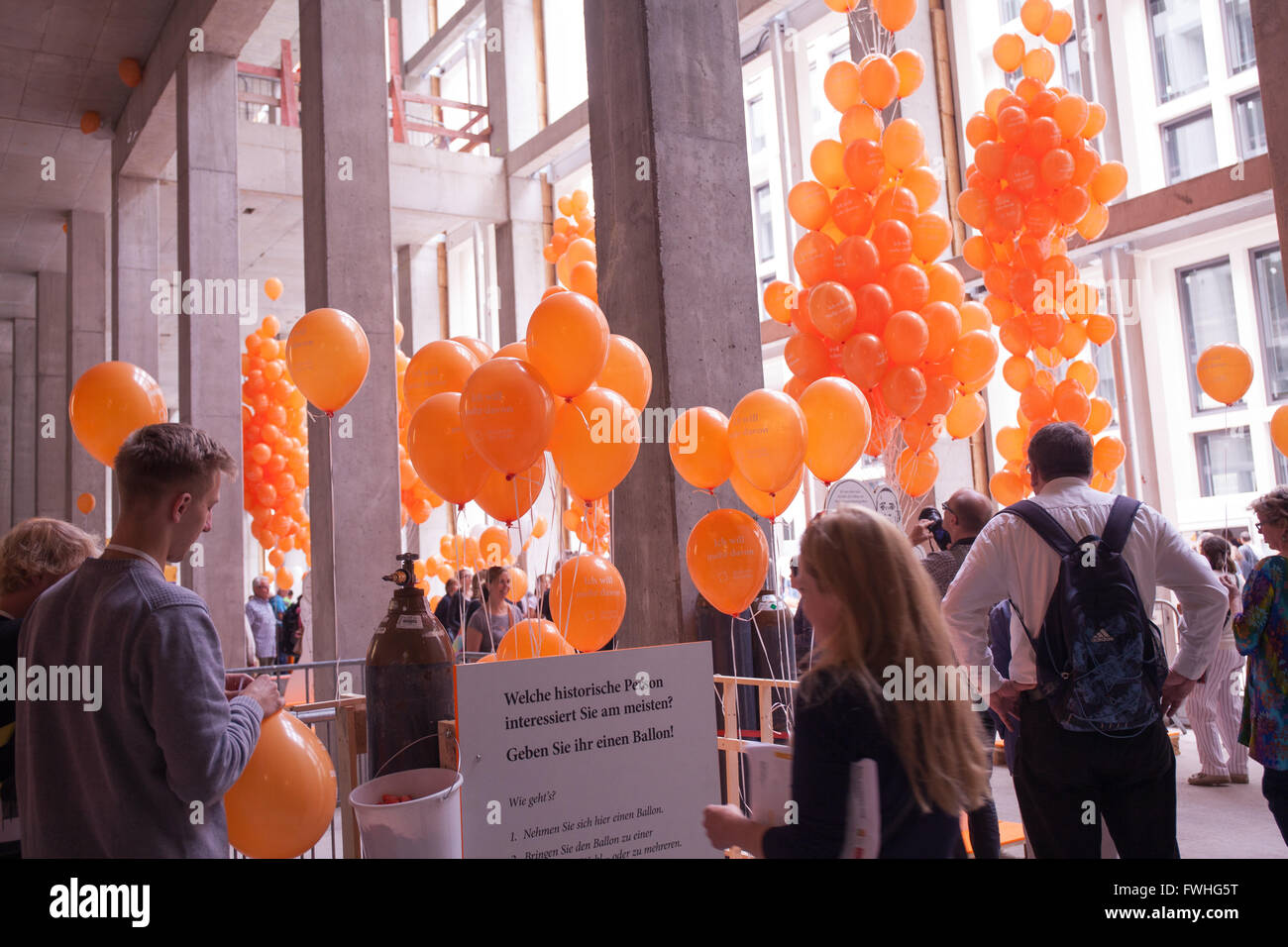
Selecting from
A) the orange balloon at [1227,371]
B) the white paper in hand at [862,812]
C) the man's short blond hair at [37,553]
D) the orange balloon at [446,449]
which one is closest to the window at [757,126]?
the orange balloon at [1227,371]

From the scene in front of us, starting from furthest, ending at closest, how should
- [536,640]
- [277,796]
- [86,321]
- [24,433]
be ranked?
1. [24,433]
2. [86,321]
3. [536,640]
4. [277,796]

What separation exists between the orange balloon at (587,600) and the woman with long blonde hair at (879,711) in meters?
1.82

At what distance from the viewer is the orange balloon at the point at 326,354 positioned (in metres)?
4.74

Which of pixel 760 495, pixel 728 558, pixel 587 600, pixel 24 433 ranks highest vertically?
pixel 24 433

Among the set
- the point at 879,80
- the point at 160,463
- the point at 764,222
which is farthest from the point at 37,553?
the point at 764,222

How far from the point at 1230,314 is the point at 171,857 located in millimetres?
9886

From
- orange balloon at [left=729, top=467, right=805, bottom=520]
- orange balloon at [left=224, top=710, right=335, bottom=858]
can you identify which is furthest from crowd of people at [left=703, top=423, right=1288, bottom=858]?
orange balloon at [left=224, top=710, right=335, bottom=858]

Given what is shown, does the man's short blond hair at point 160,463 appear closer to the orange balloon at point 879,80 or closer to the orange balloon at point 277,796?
the orange balloon at point 277,796

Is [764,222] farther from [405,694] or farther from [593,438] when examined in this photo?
[405,694]

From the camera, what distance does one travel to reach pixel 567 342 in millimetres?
3301

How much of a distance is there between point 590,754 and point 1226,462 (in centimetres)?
908
